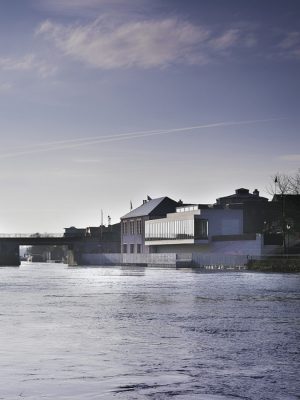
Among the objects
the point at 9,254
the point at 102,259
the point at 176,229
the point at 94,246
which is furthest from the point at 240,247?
the point at 9,254

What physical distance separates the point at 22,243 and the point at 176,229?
53657 millimetres

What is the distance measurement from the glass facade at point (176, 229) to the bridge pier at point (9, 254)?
45.5 meters

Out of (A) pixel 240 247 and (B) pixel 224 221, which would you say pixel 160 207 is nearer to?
(B) pixel 224 221

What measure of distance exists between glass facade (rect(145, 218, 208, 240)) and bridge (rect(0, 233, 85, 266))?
30085 mm

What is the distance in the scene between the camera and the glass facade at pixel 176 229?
125000mm

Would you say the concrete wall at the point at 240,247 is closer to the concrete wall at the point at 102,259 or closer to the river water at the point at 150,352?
the concrete wall at the point at 102,259

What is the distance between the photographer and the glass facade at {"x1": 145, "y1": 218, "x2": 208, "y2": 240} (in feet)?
410

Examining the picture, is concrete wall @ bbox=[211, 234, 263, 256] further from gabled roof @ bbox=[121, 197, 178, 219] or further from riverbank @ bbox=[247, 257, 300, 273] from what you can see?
gabled roof @ bbox=[121, 197, 178, 219]

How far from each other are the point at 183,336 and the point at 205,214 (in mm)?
104037

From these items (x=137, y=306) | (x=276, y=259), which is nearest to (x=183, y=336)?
(x=137, y=306)

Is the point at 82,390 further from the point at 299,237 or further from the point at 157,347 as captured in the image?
the point at 299,237

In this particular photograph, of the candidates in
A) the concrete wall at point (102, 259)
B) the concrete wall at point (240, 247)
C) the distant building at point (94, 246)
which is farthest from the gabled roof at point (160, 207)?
the concrete wall at point (240, 247)

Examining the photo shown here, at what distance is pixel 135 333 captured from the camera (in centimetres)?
2188

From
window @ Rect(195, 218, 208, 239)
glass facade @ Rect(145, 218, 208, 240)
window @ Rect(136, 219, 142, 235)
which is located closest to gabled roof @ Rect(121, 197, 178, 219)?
window @ Rect(136, 219, 142, 235)
